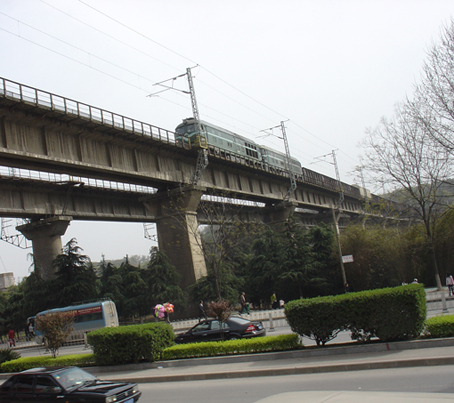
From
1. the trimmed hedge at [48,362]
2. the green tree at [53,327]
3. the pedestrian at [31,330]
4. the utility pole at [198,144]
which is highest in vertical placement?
the utility pole at [198,144]

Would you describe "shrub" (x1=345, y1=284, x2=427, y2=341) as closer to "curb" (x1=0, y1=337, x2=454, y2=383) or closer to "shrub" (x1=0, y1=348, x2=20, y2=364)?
"curb" (x1=0, y1=337, x2=454, y2=383)

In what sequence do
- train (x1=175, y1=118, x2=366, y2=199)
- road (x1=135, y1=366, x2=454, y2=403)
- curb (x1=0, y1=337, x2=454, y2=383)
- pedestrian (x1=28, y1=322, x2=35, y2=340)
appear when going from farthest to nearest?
Result: pedestrian (x1=28, y1=322, x2=35, y2=340)
train (x1=175, y1=118, x2=366, y2=199)
curb (x1=0, y1=337, x2=454, y2=383)
road (x1=135, y1=366, x2=454, y2=403)

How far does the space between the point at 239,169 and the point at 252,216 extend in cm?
1465

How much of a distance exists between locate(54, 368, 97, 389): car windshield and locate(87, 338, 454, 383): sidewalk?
329 cm

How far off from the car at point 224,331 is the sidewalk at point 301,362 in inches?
113

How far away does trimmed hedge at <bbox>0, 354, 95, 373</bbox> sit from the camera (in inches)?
635

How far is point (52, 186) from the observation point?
112 feet

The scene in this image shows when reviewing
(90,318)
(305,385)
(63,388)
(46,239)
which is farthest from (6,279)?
(305,385)

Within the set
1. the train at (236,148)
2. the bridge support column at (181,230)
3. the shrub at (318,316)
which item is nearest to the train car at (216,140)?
the train at (236,148)

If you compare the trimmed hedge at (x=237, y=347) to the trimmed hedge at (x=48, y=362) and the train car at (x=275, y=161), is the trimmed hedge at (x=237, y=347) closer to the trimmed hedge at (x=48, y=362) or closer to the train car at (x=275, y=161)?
the trimmed hedge at (x=48, y=362)

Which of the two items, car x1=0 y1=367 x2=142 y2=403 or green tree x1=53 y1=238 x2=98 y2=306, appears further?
green tree x1=53 y1=238 x2=98 y2=306

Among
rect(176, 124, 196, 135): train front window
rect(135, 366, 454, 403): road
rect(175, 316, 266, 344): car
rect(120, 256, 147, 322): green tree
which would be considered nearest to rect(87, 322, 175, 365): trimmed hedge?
rect(175, 316, 266, 344): car

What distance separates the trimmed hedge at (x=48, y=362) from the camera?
16141 millimetres

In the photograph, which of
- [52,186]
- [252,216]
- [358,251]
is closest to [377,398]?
[52,186]
